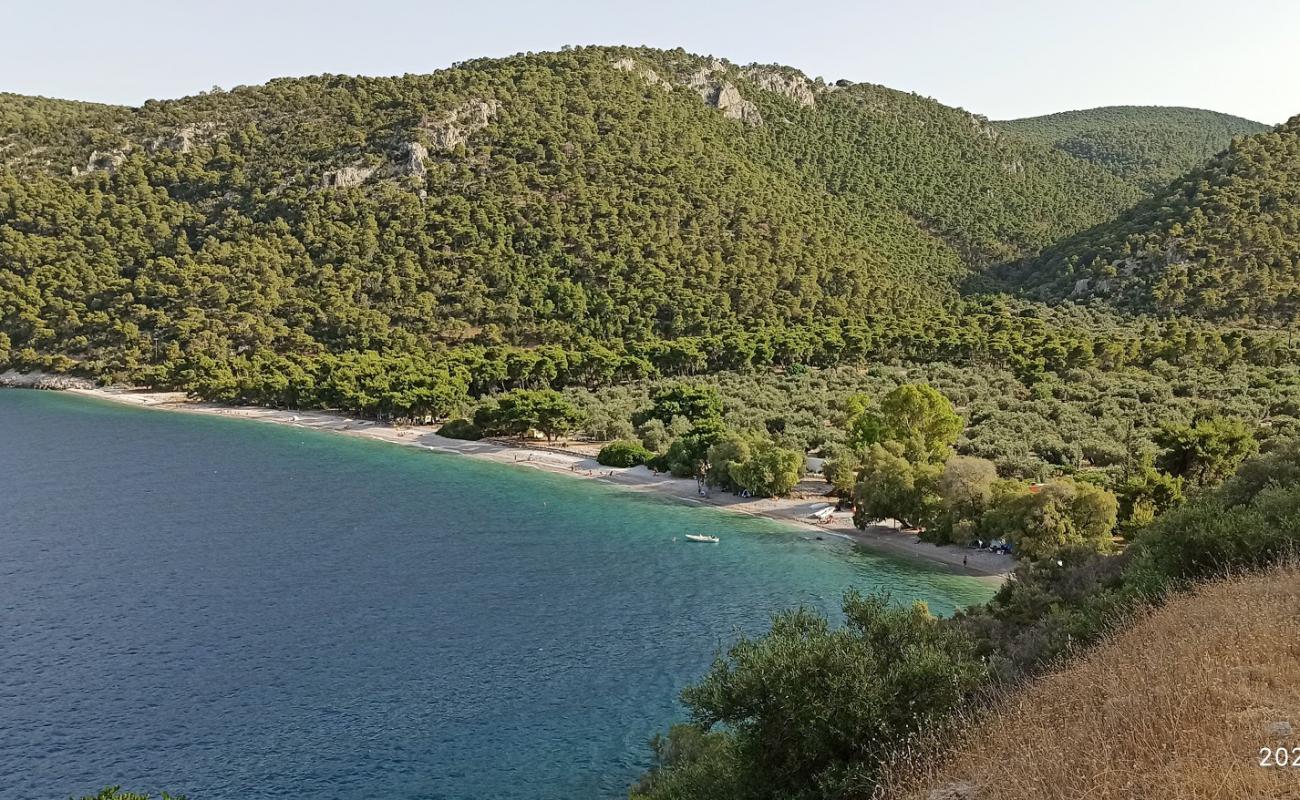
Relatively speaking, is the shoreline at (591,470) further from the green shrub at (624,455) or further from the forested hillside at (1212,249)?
the forested hillside at (1212,249)

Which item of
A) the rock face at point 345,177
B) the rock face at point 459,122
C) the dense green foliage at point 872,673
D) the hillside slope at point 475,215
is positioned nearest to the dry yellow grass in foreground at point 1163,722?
the dense green foliage at point 872,673

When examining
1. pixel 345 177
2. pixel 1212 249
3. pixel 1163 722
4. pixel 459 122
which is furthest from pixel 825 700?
pixel 459 122

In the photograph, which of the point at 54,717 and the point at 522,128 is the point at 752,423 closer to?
the point at 54,717

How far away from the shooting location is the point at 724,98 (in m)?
194

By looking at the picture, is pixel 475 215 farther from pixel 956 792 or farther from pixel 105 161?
pixel 956 792

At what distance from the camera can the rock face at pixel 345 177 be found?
153750 millimetres

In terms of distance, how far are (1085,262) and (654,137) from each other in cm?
8715

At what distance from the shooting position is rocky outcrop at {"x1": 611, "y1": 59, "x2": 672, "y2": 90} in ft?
625

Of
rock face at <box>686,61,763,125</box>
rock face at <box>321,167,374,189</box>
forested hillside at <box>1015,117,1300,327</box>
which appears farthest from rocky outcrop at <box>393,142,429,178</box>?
forested hillside at <box>1015,117,1300,327</box>

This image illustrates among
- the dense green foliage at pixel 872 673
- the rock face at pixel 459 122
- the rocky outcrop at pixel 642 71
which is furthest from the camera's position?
the rocky outcrop at pixel 642 71

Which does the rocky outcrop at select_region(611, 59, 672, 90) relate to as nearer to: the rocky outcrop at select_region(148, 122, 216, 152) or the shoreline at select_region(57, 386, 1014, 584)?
the rocky outcrop at select_region(148, 122, 216, 152)

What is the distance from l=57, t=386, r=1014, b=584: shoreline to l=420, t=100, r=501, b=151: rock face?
72664 mm

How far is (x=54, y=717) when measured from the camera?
98.2ft

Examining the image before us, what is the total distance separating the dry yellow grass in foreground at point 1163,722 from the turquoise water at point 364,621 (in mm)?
16543
